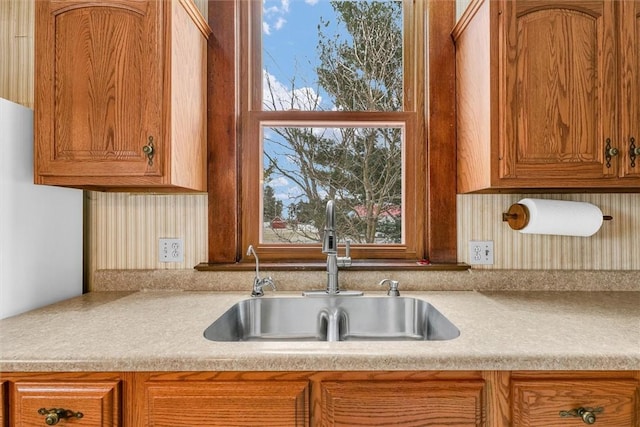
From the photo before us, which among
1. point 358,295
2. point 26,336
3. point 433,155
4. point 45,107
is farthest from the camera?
point 433,155

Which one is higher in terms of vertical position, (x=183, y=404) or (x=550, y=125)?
(x=550, y=125)

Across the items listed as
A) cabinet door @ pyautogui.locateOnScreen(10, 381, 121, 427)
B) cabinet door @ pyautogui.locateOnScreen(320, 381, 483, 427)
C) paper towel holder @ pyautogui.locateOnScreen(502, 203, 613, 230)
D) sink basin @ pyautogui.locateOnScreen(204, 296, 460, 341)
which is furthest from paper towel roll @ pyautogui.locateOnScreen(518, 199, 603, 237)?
cabinet door @ pyautogui.locateOnScreen(10, 381, 121, 427)

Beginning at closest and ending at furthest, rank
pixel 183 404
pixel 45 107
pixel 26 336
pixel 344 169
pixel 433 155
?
pixel 183 404
pixel 26 336
pixel 45 107
pixel 433 155
pixel 344 169

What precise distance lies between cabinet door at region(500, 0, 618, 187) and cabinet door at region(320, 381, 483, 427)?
74cm

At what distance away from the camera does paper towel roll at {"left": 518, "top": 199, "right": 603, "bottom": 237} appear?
150 centimetres

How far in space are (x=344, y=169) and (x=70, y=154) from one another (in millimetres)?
1080

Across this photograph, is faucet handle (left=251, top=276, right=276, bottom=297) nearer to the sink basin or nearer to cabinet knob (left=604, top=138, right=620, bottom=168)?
the sink basin

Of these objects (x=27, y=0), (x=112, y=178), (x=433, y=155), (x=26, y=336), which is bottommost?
(x=26, y=336)

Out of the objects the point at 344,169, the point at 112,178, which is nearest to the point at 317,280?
the point at 344,169

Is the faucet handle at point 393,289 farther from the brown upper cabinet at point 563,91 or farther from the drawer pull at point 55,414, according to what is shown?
the drawer pull at point 55,414

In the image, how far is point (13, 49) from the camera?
1.66 meters

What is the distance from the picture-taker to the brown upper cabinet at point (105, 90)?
128 centimetres

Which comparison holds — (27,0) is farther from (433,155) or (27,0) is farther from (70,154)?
(433,155)

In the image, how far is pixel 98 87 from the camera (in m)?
1.28
